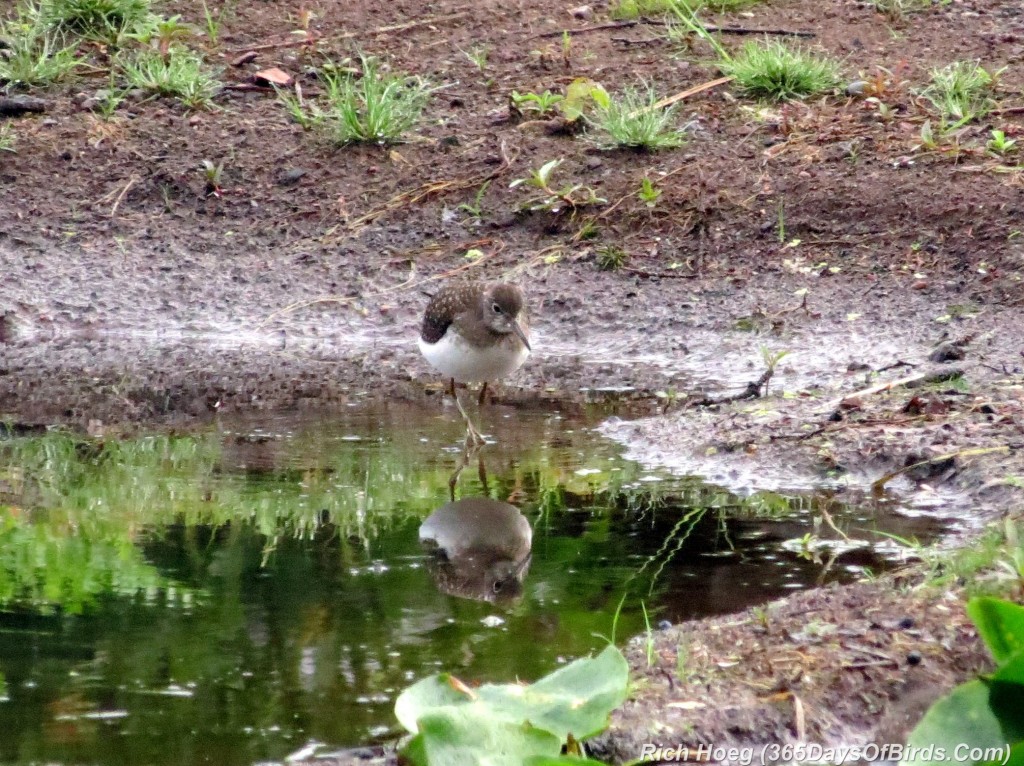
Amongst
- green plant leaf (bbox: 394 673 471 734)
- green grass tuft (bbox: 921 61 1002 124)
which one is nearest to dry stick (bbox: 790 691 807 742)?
green plant leaf (bbox: 394 673 471 734)

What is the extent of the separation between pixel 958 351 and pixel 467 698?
469 cm

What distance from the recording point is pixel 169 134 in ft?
35.1

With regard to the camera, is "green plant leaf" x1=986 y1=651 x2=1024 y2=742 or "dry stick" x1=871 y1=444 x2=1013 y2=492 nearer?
"green plant leaf" x1=986 y1=651 x2=1024 y2=742

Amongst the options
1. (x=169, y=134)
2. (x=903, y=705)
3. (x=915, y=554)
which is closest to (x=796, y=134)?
(x=169, y=134)

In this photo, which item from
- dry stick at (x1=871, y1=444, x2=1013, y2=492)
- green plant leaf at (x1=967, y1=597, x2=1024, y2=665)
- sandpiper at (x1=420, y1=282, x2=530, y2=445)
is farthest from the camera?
sandpiper at (x1=420, y1=282, x2=530, y2=445)

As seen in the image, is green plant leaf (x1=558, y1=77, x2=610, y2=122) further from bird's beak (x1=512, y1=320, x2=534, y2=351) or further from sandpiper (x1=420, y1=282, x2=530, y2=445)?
bird's beak (x1=512, y1=320, x2=534, y2=351)

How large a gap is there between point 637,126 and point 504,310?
279 cm

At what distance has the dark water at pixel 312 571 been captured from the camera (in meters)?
4.29

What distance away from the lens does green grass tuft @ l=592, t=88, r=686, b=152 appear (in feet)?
32.7

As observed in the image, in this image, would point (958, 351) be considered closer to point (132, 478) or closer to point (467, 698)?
point (132, 478)

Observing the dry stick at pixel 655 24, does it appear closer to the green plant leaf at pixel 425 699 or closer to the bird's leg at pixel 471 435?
the bird's leg at pixel 471 435

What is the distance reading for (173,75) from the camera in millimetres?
10953

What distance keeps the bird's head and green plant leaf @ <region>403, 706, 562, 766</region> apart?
3.95 metres

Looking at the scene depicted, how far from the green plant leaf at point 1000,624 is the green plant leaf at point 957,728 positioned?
122 millimetres
